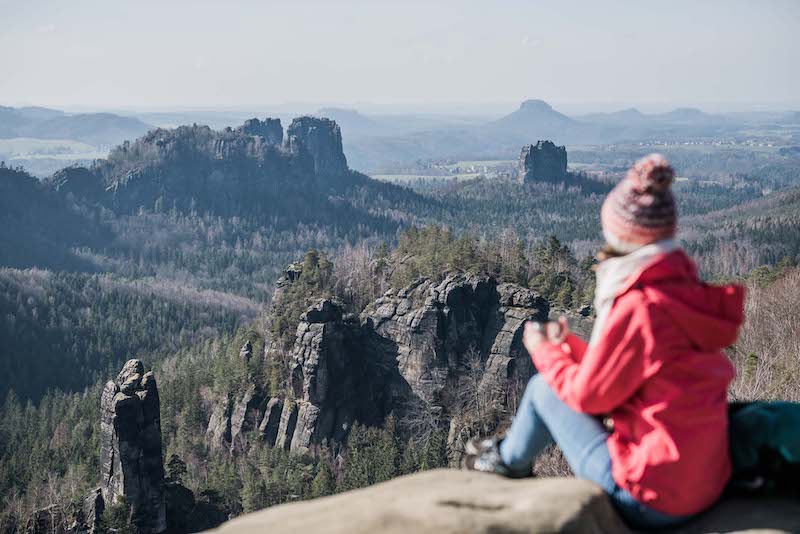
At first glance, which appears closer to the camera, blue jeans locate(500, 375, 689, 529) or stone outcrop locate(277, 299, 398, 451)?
blue jeans locate(500, 375, 689, 529)

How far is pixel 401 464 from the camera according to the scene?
36938mm

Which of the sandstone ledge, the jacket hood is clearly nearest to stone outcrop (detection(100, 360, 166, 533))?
the sandstone ledge

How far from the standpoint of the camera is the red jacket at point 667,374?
18.5 ft

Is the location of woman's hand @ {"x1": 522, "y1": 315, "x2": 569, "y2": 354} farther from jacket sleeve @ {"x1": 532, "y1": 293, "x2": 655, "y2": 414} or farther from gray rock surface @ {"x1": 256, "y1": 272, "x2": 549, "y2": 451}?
gray rock surface @ {"x1": 256, "y1": 272, "x2": 549, "y2": 451}

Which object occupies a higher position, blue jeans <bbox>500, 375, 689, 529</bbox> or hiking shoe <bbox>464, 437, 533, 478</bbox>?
blue jeans <bbox>500, 375, 689, 529</bbox>

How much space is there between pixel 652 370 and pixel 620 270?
0.70 meters

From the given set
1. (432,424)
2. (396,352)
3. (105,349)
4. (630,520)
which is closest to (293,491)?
(432,424)

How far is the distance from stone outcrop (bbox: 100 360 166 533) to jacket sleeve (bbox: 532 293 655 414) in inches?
1305

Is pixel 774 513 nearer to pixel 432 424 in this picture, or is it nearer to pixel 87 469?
pixel 432 424

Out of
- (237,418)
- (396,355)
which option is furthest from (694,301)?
(237,418)

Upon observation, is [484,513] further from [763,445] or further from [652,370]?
[763,445]

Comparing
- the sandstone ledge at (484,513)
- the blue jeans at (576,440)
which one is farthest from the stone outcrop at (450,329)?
the sandstone ledge at (484,513)

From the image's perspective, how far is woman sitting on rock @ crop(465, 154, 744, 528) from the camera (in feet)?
18.6

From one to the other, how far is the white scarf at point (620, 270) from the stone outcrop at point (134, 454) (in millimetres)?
33311
